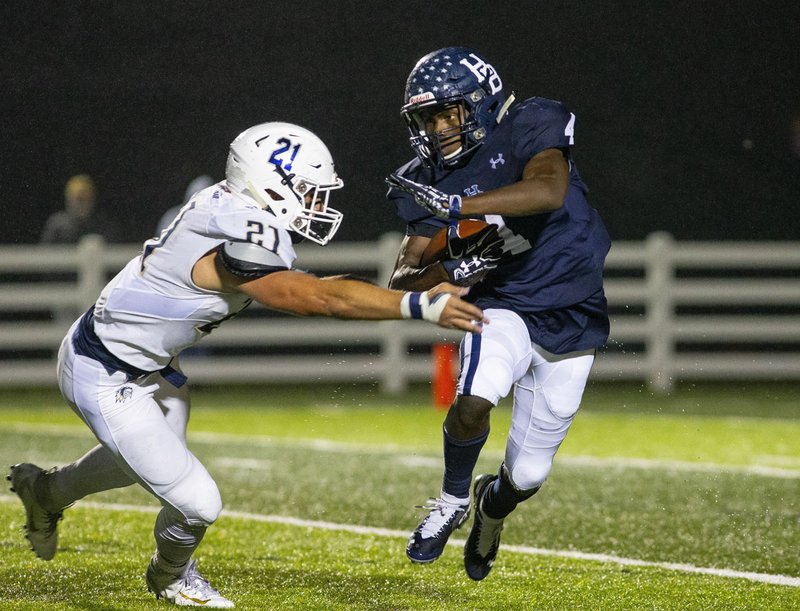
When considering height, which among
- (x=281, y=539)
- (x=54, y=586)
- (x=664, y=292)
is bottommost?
(x=664, y=292)

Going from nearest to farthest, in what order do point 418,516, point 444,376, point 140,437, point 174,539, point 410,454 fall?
point 140,437
point 174,539
point 418,516
point 410,454
point 444,376

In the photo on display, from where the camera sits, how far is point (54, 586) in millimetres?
3748

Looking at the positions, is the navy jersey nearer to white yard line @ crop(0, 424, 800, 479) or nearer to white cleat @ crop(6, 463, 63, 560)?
white cleat @ crop(6, 463, 63, 560)

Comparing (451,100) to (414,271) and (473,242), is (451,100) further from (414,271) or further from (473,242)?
(414,271)

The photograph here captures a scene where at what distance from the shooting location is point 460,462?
372 centimetres

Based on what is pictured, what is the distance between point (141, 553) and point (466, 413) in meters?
1.43

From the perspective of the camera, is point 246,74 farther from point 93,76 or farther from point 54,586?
point 54,586

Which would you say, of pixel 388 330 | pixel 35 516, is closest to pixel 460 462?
pixel 35 516

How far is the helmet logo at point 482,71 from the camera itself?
12.3 ft

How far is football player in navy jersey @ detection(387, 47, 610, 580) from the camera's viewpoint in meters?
3.66

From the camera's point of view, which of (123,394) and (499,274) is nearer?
(123,394)

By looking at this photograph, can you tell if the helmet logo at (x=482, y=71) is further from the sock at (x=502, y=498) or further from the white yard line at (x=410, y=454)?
the white yard line at (x=410, y=454)

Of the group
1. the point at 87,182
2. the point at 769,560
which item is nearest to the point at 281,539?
the point at 769,560

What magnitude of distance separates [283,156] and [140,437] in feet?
2.86
